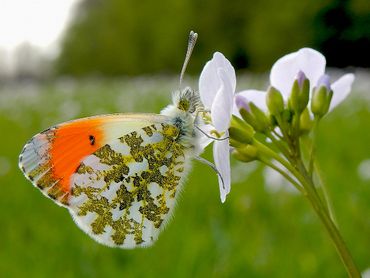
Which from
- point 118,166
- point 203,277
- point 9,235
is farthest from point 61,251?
point 118,166

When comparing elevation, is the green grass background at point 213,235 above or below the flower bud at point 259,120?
below

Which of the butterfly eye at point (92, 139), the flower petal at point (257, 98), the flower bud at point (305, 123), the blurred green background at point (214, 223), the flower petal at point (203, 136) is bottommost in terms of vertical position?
the blurred green background at point (214, 223)

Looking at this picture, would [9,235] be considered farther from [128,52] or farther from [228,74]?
[128,52]

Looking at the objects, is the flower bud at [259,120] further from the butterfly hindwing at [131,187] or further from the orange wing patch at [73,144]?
the orange wing patch at [73,144]

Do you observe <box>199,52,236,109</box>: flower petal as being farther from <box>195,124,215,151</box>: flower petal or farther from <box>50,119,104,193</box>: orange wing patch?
<box>50,119,104,193</box>: orange wing patch

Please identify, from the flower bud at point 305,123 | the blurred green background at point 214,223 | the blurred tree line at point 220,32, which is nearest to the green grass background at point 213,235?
the blurred green background at point 214,223

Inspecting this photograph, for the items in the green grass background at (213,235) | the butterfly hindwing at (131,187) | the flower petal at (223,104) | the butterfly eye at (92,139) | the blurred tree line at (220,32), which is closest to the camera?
the flower petal at (223,104)

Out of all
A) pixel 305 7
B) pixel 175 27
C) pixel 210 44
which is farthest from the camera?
pixel 175 27

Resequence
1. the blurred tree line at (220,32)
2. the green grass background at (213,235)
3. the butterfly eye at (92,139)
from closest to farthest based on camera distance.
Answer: the butterfly eye at (92,139)
the green grass background at (213,235)
the blurred tree line at (220,32)
